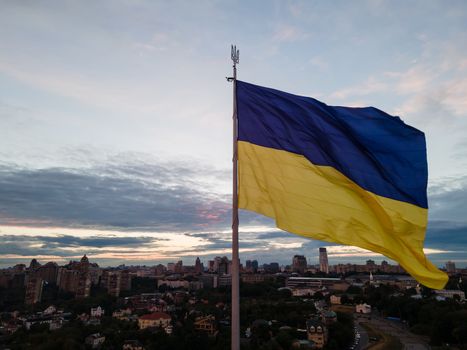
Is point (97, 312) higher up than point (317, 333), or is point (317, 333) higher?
point (317, 333)

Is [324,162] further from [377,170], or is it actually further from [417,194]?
[417,194]

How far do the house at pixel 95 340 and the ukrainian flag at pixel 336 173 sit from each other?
3990cm

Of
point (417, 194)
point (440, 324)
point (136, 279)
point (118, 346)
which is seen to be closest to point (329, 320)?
point (440, 324)

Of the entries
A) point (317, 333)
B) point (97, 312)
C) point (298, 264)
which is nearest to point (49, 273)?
point (97, 312)

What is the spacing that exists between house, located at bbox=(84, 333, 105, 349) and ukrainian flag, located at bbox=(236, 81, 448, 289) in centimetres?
3990

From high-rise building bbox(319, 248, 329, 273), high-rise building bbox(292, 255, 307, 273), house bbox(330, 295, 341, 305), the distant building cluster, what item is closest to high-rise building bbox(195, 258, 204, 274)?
the distant building cluster

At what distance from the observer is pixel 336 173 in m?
5.25

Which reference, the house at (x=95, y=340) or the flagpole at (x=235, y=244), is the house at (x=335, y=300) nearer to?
the house at (x=95, y=340)

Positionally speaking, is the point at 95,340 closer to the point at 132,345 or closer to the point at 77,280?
the point at 132,345

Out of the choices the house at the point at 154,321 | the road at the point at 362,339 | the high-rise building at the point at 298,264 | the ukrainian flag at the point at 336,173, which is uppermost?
the ukrainian flag at the point at 336,173

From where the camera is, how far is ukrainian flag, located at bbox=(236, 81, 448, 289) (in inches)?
196

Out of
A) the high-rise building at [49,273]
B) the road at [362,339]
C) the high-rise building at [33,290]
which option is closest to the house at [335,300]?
the road at [362,339]

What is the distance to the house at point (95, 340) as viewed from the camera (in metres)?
38.9

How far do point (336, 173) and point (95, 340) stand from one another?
42303 millimetres
